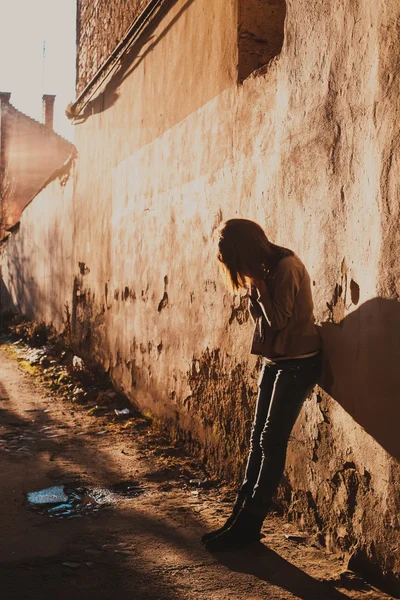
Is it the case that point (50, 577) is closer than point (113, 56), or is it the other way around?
point (50, 577)

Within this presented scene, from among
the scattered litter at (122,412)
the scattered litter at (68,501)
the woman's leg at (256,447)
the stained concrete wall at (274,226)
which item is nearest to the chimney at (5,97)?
the stained concrete wall at (274,226)

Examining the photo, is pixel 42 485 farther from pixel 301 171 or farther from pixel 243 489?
pixel 301 171

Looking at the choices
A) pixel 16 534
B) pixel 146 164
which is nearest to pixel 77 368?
pixel 146 164

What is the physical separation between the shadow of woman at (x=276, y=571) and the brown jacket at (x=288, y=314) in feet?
3.17

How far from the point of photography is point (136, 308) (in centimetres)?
636

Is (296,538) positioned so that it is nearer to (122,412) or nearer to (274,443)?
(274,443)

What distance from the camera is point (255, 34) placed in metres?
4.34

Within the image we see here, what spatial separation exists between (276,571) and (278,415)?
0.71m

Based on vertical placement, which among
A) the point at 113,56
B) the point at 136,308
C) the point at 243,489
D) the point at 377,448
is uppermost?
the point at 113,56

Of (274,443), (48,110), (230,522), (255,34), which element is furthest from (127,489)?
→ (48,110)

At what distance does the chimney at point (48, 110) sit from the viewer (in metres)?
29.9

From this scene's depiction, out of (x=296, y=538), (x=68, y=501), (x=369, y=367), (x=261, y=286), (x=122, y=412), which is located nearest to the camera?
(x=369, y=367)

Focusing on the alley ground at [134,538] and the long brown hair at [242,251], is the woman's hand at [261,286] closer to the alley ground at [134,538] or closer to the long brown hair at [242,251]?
the long brown hair at [242,251]

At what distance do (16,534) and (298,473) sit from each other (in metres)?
1.52
